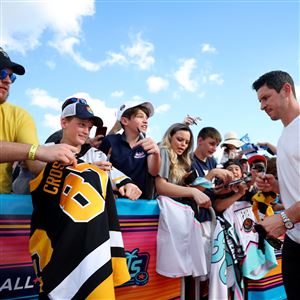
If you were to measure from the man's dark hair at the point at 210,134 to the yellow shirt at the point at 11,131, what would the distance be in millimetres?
2357

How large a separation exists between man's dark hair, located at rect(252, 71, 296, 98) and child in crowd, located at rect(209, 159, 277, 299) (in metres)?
1.12

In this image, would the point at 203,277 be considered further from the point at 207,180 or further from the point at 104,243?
the point at 104,243

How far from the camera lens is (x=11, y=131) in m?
2.16

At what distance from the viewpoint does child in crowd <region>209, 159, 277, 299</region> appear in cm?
291

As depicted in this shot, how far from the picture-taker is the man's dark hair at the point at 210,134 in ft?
13.3

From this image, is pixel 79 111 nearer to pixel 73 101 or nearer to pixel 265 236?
pixel 73 101

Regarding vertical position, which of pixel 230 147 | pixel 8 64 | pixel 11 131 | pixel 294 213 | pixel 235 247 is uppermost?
Result: pixel 230 147

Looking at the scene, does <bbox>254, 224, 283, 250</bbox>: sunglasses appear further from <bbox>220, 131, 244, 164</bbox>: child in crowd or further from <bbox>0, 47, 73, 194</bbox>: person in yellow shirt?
<bbox>220, 131, 244, 164</bbox>: child in crowd

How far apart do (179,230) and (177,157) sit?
0.87 meters

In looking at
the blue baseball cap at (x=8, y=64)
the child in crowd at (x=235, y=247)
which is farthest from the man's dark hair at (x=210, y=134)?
the blue baseball cap at (x=8, y=64)

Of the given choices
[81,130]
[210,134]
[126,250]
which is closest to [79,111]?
[81,130]

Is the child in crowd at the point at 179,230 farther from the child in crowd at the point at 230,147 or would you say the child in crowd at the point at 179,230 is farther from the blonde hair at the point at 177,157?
the child in crowd at the point at 230,147

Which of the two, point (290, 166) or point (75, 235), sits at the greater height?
point (290, 166)

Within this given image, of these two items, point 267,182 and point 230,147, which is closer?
point 267,182
